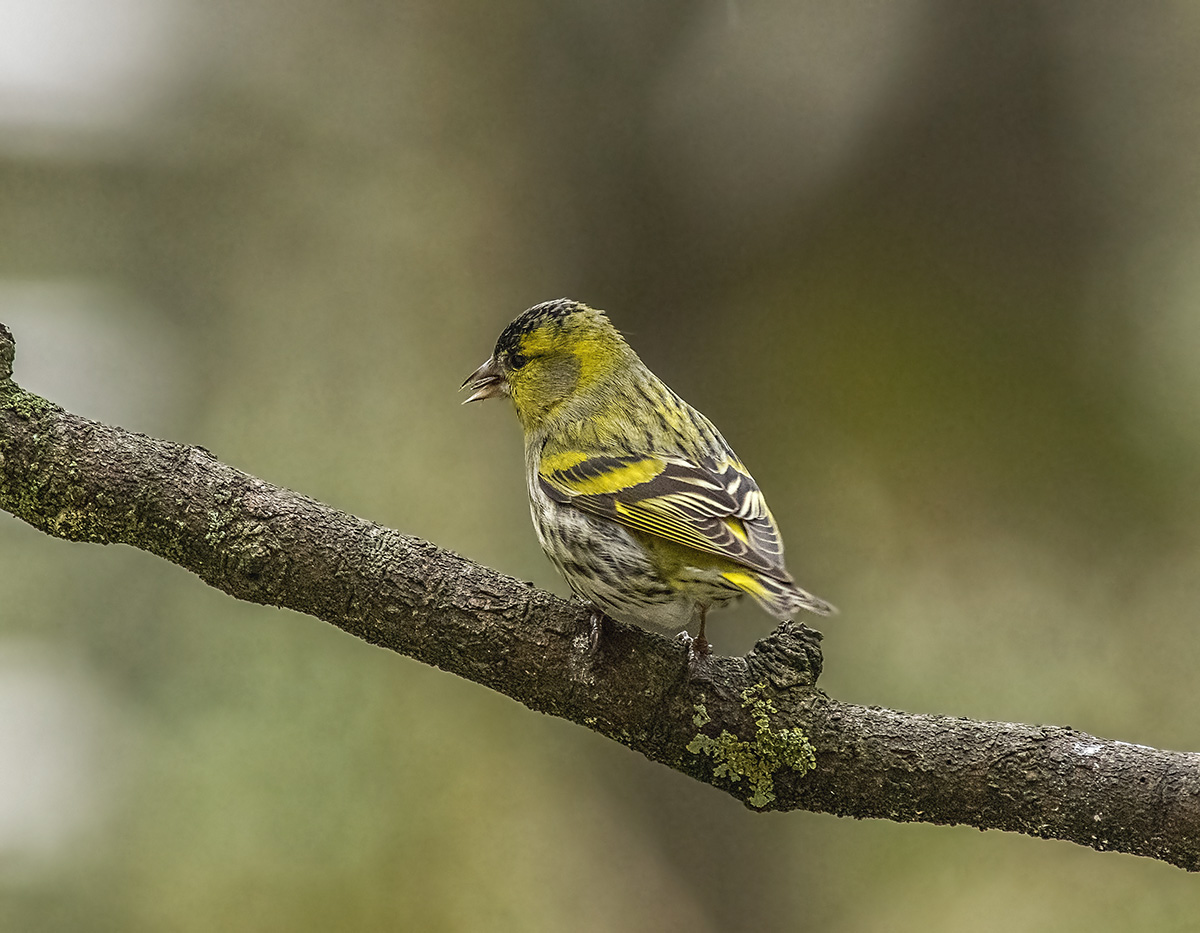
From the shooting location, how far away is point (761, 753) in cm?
229

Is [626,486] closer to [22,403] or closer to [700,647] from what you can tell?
[700,647]

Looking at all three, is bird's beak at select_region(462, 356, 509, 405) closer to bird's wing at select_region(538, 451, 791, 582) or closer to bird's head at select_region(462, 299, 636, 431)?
bird's head at select_region(462, 299, 636, 431)

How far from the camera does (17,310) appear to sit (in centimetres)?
470

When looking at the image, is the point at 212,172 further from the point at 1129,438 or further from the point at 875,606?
the point at 1129,438

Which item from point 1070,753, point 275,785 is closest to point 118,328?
point 275,785

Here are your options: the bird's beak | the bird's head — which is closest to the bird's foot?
the bird's head

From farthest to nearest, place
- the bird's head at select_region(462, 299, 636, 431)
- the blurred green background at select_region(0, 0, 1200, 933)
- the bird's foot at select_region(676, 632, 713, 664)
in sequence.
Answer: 1. the blurred green background at select_region(0, 0, 1200, 933)
2. the bird's head at select_region(462, 299, 636, 431)
3. the bird's foot at select_region(676, 632, 713, 664)

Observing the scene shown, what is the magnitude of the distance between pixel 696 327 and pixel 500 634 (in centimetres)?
310

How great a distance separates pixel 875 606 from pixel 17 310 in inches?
154

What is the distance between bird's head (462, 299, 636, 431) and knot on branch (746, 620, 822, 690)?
110 centimetres

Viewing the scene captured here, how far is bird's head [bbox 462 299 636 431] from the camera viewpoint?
3240 millimetres

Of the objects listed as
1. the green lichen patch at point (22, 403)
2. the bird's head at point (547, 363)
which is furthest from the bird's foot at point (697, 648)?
the green lichen patch at point (22, 403)

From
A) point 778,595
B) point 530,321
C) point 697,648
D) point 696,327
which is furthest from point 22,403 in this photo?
point 696,327

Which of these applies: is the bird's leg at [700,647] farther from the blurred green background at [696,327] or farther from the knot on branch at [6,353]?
the blurred green background at [696,327]
